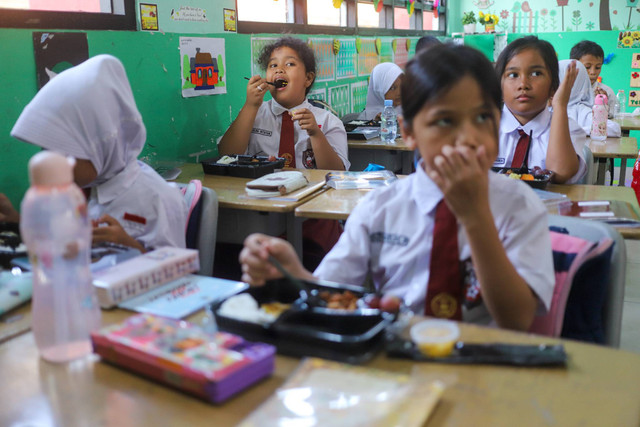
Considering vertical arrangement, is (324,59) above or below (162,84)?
above

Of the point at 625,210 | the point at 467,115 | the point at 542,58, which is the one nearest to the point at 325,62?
the point at 542,58

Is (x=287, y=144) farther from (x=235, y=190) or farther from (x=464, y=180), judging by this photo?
(x=464, y=180)

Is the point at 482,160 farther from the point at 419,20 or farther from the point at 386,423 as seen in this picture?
the point at 419,20

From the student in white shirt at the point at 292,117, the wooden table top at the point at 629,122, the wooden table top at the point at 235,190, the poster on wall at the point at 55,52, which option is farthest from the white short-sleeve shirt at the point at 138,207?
the wooden table top at the point at 629,122

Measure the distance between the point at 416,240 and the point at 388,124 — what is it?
310 centimetres

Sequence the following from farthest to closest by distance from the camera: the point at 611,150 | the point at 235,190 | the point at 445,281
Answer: the point at 611,150, the point at 235,190, the point at 445,281

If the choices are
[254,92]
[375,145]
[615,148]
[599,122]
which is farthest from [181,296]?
[599,122]

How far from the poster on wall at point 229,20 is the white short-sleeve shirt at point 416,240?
6.69 feet

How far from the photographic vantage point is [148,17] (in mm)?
2547

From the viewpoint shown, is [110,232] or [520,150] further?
[520,150]

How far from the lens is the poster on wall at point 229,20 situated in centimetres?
309

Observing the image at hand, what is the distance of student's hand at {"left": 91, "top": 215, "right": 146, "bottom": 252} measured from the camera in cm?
157

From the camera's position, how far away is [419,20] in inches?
269

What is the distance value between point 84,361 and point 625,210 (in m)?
1.77
